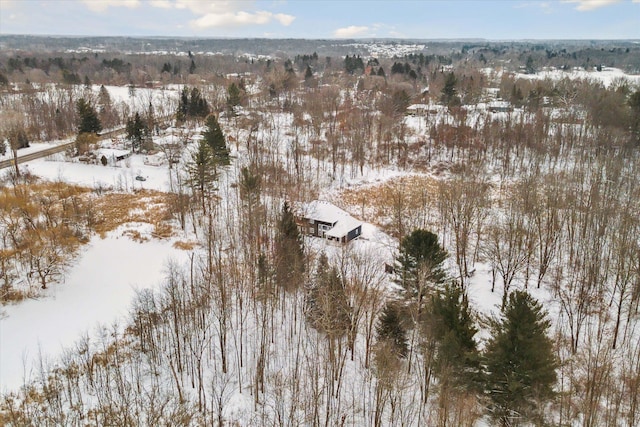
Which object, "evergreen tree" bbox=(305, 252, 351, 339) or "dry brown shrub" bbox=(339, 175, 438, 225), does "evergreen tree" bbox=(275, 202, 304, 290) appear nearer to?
"evergreen tree" bbox=(305, 252, 351, 339)

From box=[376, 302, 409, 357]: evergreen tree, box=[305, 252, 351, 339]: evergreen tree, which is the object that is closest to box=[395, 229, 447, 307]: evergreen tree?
box=[376, 302, 409, 357]: evergreen tree

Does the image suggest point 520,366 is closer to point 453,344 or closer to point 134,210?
point 453,344

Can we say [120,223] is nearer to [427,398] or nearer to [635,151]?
[427,398]

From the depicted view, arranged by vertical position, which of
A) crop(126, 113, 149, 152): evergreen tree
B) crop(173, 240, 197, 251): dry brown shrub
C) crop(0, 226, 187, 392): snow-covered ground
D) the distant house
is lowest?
crop(0, 226, 187, 392): snow-covered ground

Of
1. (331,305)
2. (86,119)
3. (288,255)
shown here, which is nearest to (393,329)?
(331,305)

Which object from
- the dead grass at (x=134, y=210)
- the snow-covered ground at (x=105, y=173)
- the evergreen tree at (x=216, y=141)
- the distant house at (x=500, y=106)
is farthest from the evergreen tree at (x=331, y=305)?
the distant house at (x=500, y=106)

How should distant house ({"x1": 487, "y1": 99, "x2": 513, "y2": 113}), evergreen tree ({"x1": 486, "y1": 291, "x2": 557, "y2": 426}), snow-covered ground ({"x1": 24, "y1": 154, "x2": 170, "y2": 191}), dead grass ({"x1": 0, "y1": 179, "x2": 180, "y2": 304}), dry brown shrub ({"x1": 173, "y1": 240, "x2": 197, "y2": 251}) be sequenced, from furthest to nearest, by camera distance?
1. distant house ({"x1": 487, "y1": 99, "x2": 513, "y2": 113})
2. snow-covered ground ({"x1": 24, "y1": 154, "x2": 170, "y2": 191})
3. dry brown shrub ({"x1": 173, "y1": 240, "x2": 197, "y2": 251})
4. dead grass ({"x1": 0, "y1": 179, "x2": 180, "y2": 304})
5. evergreen tree ({"x1": 486, "y1": 291, "x2": 557, "y2": 426})

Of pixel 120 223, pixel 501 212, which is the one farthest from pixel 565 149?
pixel 120 223
